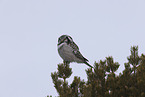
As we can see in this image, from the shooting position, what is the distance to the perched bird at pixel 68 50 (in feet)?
35.7

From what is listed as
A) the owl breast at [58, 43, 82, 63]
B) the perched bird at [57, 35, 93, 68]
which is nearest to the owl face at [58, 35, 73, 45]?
the perched bird at [57, 35, 93, 68]

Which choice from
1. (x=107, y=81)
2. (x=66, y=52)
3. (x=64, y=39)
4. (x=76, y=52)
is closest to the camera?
(x=107, y=81)

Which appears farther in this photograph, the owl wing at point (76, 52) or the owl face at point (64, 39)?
the owl wing at point (76, 52)

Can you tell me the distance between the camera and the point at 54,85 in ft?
30.4

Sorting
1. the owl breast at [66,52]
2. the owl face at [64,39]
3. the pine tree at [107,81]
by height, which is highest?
the owl face at [64,39]

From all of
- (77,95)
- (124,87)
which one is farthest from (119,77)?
(77,95)

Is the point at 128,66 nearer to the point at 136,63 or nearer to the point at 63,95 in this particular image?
the point at 136,63

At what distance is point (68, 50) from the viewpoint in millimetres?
10930

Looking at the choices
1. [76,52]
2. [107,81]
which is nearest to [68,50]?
[76,52]

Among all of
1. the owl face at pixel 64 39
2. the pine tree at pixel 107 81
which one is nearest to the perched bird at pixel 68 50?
the owl face at pixel 64 39

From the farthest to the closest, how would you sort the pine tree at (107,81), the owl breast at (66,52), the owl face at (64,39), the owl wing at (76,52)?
1. the owl wing at (76,52)
2. the owl face at (64,39)
3. the owl breast at (66,52)
4. the pine tree at (107,81)

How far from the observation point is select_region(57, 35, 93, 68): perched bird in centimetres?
1088

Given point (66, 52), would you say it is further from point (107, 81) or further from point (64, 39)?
point (107, 81)

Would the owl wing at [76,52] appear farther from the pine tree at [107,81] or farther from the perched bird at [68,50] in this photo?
the pine tree at [107,81]
